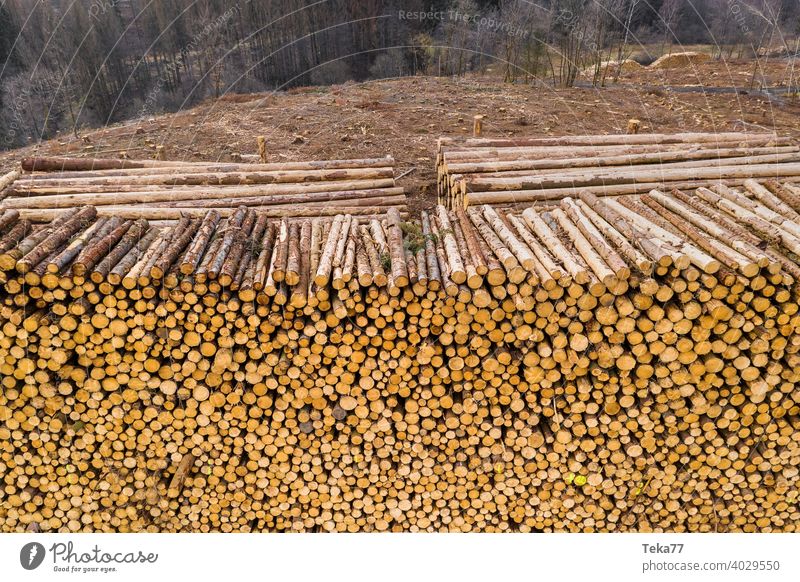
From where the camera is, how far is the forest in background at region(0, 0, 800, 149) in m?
28.8

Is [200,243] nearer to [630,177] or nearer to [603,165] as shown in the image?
[630,177]

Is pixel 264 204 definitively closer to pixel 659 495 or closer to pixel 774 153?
pixel 659 495

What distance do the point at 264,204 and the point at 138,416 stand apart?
3.79m

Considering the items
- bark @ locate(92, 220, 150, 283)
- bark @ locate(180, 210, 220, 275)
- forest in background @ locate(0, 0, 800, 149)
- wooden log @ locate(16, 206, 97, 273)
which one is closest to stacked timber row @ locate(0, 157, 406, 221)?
wooden log @ locate(16, 206, 97, 273)

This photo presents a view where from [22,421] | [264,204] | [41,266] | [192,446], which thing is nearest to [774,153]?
[264,204]

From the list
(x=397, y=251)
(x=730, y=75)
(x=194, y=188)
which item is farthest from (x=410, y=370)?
(x=730, y=75)

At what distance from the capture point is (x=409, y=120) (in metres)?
20.4

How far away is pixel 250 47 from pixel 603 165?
98.8 feet

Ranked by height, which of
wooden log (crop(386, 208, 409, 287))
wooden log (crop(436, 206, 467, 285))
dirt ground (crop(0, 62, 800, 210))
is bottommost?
dirt ground (crop(0, 62, 800, 210))

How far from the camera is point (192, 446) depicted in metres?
6.38

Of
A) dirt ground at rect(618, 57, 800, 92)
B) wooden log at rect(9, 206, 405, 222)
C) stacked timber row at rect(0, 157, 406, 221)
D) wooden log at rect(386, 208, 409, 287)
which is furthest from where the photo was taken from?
dirt ground at rect(618, 57, 800, 92)

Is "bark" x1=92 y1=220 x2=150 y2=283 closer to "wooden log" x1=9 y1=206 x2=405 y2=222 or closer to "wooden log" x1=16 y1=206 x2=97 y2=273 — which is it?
"wooden log" x1=16 y1=206 x2=97 y2=273
